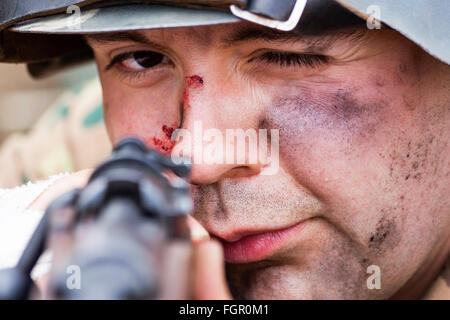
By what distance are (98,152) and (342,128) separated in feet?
4.22

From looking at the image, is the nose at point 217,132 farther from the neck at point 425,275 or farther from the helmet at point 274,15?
the neck at point 425,275

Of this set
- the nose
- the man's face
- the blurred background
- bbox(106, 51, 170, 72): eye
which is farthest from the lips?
the blurred background

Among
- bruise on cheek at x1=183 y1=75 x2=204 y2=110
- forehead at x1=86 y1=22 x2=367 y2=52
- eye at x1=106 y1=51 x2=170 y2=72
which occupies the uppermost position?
eye at x1=106 y1=51 x2=170 y2=72

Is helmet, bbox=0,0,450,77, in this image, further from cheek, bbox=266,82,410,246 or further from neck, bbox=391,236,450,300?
neck, bbox=391,236,450,300

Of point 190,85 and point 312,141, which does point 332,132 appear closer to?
point 312,141

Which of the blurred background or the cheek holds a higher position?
the blurred background

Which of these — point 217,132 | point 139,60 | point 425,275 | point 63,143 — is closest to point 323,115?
point 217,132

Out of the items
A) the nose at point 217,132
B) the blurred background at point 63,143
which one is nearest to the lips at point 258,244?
the nose at point 217,132

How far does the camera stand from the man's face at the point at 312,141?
0.99m

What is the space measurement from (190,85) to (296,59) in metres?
0.17

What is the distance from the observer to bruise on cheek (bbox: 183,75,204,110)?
3.30 feet

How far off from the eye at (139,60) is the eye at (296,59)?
20 cm

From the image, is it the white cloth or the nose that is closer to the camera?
the white cloth
